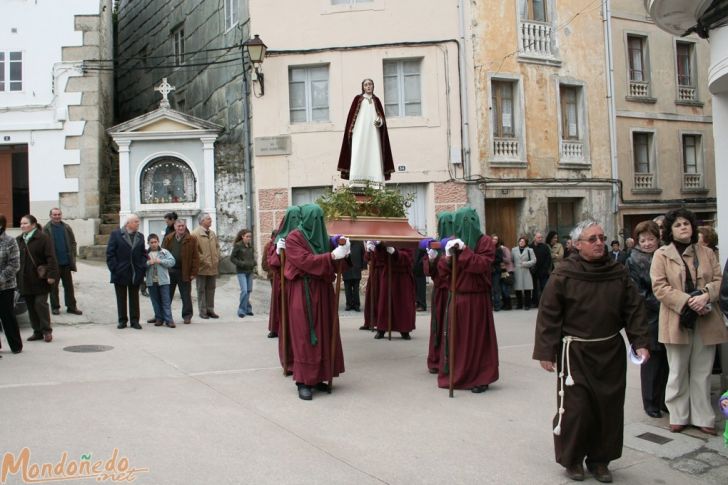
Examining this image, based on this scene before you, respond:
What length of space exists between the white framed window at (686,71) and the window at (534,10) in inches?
220

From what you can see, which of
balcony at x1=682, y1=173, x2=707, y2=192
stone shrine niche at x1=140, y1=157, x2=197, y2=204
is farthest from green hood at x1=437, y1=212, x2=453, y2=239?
balcony at x1=682, y1=173, x2=707, y2=192

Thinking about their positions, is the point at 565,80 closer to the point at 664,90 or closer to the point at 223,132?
the point at 664,90

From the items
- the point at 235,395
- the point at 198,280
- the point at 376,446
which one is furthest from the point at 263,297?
the point at 376,446

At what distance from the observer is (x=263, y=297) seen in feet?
48.0

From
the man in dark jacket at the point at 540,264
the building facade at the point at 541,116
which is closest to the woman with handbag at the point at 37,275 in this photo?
the man in dark jacket at the point at 540,264

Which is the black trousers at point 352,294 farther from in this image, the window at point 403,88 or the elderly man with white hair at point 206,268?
the window at point 403,88

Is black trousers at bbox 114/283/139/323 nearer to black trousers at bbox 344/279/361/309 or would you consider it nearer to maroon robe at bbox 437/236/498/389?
black trousers at bbox 344/279/361/309

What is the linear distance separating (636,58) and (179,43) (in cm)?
1407

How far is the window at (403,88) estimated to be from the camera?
1673 centimetres

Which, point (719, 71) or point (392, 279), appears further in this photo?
point (392, 279)

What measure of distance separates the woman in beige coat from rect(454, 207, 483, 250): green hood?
2155 mm

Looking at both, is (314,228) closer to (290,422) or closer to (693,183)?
(290,422)

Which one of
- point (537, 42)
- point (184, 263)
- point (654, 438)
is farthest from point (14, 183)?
point (654, 438)

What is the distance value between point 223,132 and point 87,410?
11.8 meters
